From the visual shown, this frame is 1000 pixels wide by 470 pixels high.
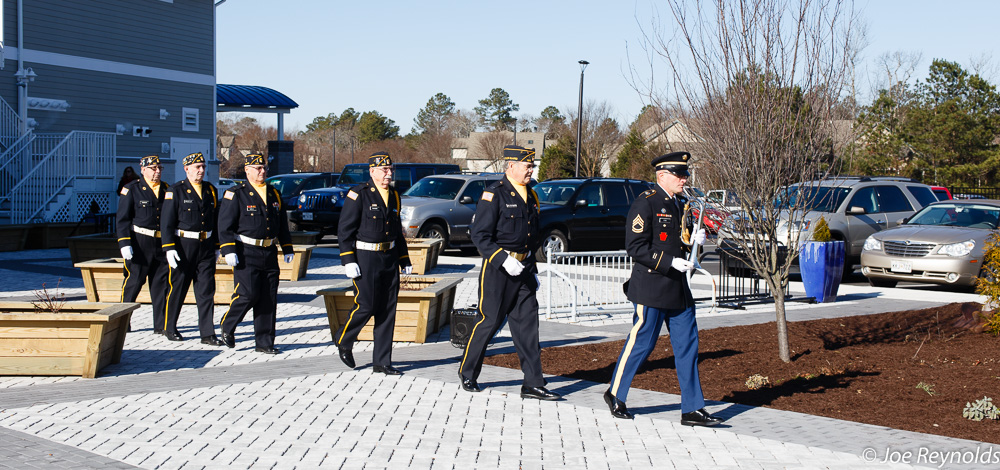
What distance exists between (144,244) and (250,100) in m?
28.1

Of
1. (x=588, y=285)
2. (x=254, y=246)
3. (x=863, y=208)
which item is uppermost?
(x=863, y=208)

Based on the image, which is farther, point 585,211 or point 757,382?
point 585,211

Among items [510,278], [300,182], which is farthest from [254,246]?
[300,182]

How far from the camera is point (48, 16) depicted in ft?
80.8

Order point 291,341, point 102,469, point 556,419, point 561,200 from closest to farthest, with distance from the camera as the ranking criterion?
point 102,469, point 556,419, point 291,341, point 561,200

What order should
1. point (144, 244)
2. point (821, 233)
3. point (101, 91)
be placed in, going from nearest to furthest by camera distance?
point (144, 244)
point (821, 233)
point (101, 91)

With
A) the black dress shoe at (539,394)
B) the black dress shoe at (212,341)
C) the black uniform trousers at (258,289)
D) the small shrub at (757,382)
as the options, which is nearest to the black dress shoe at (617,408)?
the black dress shoe at (539,394)

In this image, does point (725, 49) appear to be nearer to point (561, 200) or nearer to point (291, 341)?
point (291, 341)

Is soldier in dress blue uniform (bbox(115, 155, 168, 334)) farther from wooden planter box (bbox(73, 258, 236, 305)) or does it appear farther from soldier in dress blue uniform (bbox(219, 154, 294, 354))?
wooden planter box (bbox(73, 258, 236, 305))

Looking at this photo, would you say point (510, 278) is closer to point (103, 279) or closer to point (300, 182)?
point (103, 279)


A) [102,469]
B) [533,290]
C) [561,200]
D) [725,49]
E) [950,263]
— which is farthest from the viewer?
[561,200]

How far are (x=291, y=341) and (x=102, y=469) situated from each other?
4.49 m

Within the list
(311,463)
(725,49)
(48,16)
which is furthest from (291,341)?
(48,16)

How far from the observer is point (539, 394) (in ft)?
23.6
